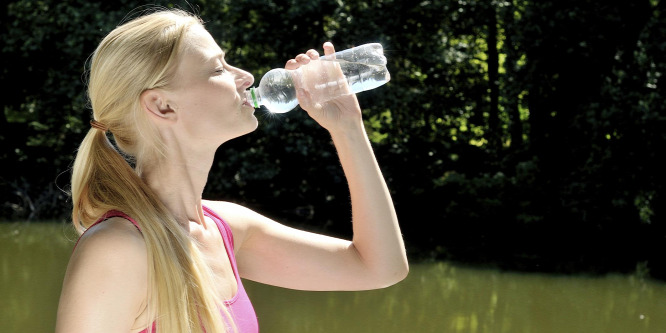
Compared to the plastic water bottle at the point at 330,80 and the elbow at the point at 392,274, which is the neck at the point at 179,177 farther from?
the elbow at the point at 392,274

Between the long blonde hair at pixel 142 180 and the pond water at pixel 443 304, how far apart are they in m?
4.72

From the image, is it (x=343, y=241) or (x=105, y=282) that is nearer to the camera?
(x=105, y=282)

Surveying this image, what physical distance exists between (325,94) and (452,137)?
930 centimetres

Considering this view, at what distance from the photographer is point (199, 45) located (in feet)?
5.52

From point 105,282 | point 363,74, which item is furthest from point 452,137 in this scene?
point 105,282

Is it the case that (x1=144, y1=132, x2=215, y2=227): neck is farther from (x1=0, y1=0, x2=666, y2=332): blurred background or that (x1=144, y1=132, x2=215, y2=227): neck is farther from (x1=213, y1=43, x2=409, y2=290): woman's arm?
(x1=0, y1=0, x2=666, y2=332): blurred background

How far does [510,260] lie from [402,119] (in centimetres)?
290

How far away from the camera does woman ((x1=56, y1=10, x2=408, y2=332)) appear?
144 centimetres

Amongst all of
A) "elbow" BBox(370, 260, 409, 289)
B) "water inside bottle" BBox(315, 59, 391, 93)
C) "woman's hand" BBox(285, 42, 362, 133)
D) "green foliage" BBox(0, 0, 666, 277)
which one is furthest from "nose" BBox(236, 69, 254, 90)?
"green foliage" BBox(0, 0, 666, 277)

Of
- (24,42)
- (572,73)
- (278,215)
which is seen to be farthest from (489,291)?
(24,42)

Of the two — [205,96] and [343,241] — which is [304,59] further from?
[343,241]

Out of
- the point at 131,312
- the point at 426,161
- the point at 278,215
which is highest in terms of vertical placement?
the point at 131,312

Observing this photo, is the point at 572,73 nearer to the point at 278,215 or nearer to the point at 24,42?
the point at 278,215

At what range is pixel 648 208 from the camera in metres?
9.03
